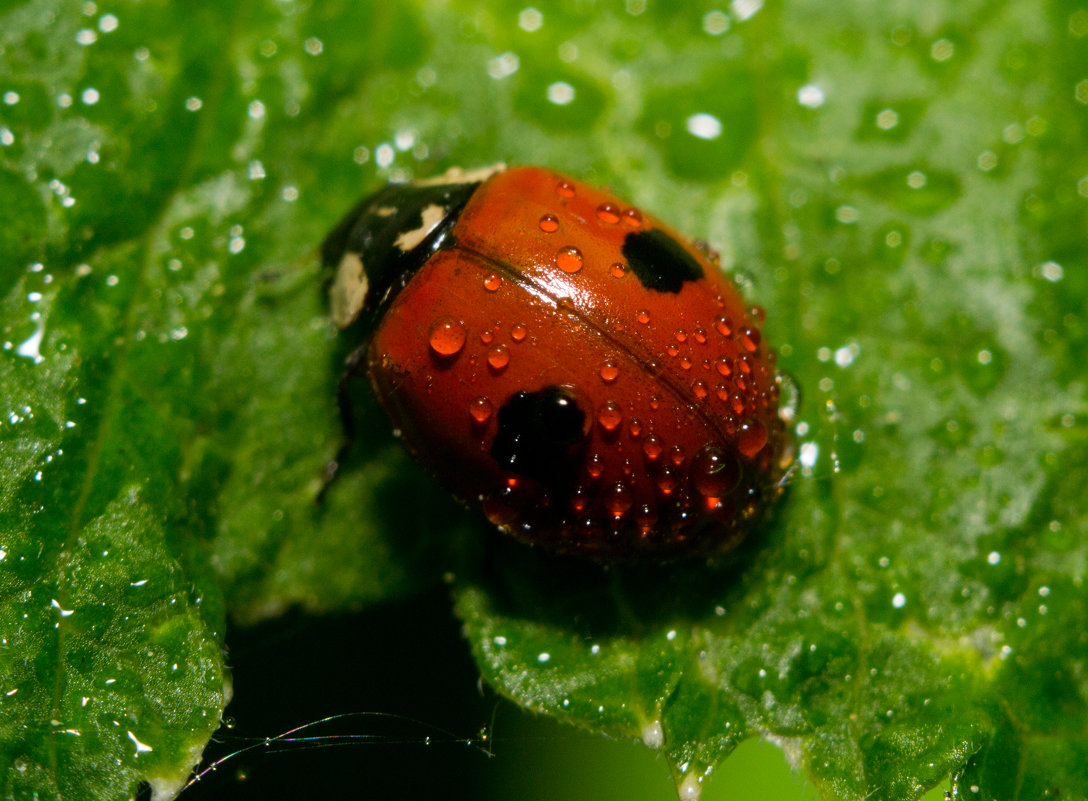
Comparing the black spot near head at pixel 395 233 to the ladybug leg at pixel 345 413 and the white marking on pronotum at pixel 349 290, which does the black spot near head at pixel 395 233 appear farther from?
the ladybug leg at pixel 345 413

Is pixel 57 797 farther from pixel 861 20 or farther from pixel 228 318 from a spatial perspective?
pixel 861 20

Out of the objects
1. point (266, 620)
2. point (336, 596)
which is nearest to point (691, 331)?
point (336, 596)

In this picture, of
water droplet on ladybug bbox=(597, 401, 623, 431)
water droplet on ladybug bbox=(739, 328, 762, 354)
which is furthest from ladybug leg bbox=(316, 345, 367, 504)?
water droplet on ladybug bbox=(739, 328, 762, 354)

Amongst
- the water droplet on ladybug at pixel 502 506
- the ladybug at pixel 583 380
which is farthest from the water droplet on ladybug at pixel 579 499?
the water droplet on ladybug at pixel 502 506

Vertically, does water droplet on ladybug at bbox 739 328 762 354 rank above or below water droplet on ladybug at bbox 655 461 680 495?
above

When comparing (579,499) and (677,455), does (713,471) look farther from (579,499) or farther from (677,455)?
(579,499)

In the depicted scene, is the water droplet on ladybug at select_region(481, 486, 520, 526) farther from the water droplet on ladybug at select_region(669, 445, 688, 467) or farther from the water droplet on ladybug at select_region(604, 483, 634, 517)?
the water droplet on ladybug at select_region(669, 445, 688, 467)

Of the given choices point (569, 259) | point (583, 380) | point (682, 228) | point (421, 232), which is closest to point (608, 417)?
point (583, 380)
